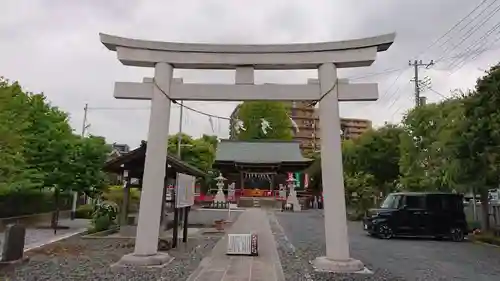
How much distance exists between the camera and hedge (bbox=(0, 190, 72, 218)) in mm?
17422

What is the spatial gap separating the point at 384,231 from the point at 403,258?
5186 millimetres

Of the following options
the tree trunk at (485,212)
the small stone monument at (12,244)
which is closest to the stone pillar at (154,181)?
the small stone monument at (12,244)

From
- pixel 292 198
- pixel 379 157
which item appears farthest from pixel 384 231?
pixel 292 198

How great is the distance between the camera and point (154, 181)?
884 centimetres

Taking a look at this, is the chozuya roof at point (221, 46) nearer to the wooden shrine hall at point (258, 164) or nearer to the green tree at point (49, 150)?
the green tree at point (49, 150)

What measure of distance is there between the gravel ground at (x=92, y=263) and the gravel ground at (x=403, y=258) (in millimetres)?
2373

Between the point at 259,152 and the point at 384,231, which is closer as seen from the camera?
the point at 384,231

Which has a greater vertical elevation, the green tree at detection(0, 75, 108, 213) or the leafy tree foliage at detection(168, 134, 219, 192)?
the leafy tree foliage at detection(168, 134, 219, 192)

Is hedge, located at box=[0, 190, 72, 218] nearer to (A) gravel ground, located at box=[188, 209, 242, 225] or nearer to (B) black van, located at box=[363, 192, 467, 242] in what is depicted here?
(A) gravel ground, located at box=[188, 209, 242, 225]

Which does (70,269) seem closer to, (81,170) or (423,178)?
(81,170)

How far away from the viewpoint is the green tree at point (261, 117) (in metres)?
50.4

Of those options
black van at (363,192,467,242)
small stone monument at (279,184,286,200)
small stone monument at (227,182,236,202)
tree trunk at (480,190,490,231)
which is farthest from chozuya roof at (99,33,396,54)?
small stone monument at (279,184,286,200)

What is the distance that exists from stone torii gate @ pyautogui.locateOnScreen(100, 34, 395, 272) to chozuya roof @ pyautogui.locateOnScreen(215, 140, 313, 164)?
97.7 ft

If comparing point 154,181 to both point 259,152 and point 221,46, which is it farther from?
point 259,152
